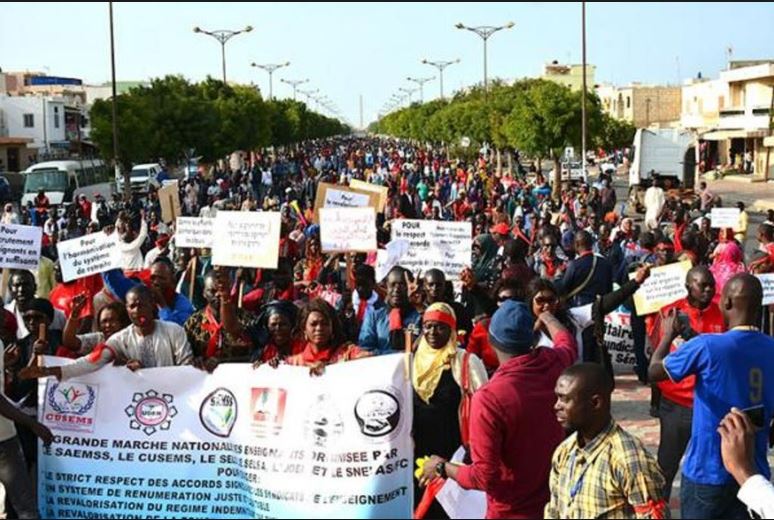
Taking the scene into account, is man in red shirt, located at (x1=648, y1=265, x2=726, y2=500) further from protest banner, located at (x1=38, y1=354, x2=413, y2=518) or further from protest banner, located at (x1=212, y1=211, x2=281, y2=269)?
protest banner, located at (x1=212, y1=211, x2=281, y2=269)

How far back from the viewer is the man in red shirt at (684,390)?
5.68 metres

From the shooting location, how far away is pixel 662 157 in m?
37.3

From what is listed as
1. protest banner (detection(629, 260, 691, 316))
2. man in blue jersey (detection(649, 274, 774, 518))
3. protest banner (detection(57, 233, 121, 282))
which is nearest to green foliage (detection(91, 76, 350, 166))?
protest banner (detection(57, 233, 121, 282))

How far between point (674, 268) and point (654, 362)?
2.80 m

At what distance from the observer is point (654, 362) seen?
476 cm

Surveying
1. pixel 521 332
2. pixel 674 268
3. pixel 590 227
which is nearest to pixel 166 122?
pixel 590 227

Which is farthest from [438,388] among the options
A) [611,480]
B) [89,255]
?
[89,255]

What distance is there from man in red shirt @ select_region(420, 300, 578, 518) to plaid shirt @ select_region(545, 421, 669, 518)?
42 centimetres

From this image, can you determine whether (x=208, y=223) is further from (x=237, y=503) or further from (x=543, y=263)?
(x=237, y=503)

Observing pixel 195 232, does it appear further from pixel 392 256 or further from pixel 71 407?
pixel 71 407

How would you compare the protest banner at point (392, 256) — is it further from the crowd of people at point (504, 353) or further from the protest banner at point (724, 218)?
the protest banner at point (724, 218)

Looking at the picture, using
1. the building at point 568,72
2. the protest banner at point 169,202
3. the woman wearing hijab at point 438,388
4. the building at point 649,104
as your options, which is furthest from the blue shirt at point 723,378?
the building at point 568,72

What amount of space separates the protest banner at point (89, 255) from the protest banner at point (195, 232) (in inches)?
65.0

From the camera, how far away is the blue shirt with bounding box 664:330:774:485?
440 centimetres
